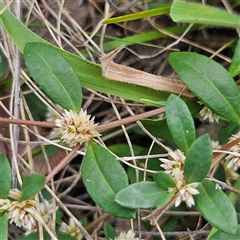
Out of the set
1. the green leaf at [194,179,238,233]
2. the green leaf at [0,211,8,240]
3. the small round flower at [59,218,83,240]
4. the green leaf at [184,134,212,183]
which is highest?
the green leaf at [184,134,212,183]

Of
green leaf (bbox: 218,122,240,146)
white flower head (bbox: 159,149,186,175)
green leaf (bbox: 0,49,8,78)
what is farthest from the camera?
green leaf (bbox: 0,49,8,78)

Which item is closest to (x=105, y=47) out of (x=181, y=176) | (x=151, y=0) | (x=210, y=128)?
(x=151, y=0)

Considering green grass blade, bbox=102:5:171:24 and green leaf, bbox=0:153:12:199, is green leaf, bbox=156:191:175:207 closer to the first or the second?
green leaf, bbox=0:153:12:199

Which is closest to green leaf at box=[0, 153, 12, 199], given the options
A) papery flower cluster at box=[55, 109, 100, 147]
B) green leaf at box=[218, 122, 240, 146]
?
papery flower cluster at box=[55, 109, 100, 147]

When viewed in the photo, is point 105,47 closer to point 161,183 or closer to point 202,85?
point 202,85

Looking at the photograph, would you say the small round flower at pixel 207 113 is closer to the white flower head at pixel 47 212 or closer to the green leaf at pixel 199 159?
the green leaf at pixel 199 159

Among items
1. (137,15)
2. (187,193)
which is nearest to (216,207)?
(187,193)

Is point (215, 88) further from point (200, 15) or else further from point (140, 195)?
point (140, 195)
